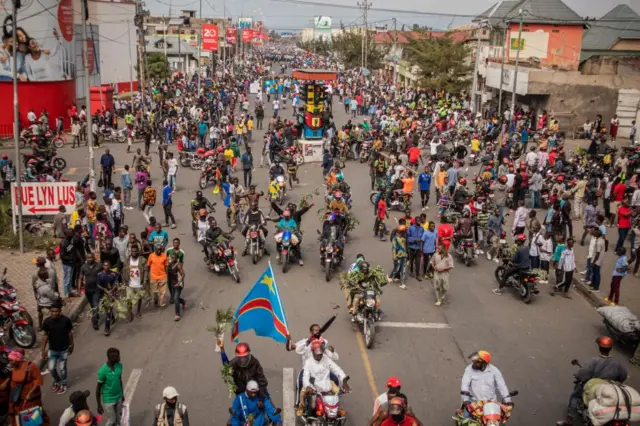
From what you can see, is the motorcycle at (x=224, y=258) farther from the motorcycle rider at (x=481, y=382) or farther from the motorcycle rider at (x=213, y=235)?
the motorcycle rider at (x=481, y=382)

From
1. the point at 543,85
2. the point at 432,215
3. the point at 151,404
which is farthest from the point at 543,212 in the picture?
the point at 543,85

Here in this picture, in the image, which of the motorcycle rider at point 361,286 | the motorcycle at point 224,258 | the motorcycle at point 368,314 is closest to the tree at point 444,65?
Answer: the motorcycle at point 224,258

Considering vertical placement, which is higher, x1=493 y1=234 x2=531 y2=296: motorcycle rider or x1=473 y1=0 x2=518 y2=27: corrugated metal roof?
x1=473 y1=0 x2=518 y2=27: corrugated metal roof

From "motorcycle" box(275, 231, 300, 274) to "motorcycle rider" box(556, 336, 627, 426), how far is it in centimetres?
767

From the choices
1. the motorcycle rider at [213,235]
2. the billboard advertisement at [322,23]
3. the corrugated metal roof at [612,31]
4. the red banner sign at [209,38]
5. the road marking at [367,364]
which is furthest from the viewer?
the billboard advertisement at [322,23]

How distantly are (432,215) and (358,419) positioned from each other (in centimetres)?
1239

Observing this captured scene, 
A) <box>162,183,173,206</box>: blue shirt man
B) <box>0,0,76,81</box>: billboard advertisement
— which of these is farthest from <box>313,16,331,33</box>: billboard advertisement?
<box>162,183,173,206</box>: blue shirt man

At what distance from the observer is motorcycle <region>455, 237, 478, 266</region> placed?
52.6 ft

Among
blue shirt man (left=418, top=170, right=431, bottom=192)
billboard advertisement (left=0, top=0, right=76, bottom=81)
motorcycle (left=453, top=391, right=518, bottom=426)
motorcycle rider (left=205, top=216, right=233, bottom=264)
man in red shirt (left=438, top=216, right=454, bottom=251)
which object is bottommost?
motorcycle (left=453, top=391, right=518, bottom=426)

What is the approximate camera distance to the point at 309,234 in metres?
Result: 18.5

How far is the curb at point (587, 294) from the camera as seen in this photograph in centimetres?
1384

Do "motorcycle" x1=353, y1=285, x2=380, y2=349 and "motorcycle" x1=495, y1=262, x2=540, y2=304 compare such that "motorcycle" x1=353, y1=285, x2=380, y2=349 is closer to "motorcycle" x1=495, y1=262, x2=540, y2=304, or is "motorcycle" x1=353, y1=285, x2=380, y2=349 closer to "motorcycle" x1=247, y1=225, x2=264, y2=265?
"motorcycle" x1=495, y1=262, x2=540, y2=304

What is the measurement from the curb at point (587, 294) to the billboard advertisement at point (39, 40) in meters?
28.7

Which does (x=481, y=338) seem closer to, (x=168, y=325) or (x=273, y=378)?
(x=273, y=378)
